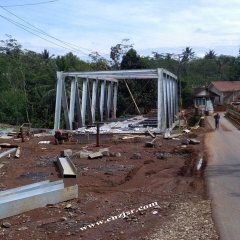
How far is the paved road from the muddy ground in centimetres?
22

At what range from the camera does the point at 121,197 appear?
993cm

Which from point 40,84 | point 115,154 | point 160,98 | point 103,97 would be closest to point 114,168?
point 115,154

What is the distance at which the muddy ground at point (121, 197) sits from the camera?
7363 millimetres

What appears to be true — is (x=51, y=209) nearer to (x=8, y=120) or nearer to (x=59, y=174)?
(x=59, y=174)

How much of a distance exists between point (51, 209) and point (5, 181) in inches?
152

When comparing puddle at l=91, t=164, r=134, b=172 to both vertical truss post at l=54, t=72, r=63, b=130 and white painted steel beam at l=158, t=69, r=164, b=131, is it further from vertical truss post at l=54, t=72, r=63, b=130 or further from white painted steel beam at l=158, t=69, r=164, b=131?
vertical truss post at l=54, t=72, r=63, b=130

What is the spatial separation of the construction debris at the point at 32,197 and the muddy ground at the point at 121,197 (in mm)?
149

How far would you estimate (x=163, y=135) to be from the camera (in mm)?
24547

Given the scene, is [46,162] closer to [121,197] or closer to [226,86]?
[121,197]

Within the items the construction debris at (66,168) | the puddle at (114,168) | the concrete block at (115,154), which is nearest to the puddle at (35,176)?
the construction debris at (66,168)

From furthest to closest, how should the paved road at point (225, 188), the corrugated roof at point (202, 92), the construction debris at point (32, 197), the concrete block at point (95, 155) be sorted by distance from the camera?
the corrugated roof at point (202, 92), the concrete block at point (95, 155), the construction debris at point (32, 197), the paved road at point (225, 188)

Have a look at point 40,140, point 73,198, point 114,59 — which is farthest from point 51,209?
point 114,59

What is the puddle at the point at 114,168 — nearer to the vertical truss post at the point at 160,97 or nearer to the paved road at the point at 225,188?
the paved road at the point at 225,188

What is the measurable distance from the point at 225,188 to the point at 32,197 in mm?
4870
